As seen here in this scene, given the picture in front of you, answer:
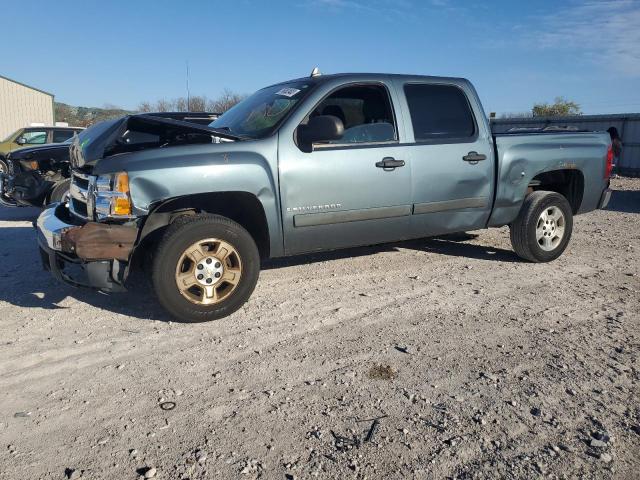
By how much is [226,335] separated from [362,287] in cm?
158

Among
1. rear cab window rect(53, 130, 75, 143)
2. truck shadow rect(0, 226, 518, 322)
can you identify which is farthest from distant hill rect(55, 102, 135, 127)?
truck shadow rect(0, 226, 518, 322)

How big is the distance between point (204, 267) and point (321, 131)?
1.44 meters

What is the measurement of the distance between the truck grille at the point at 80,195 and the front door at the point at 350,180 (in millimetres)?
1525

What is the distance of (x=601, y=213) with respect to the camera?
31.6ft

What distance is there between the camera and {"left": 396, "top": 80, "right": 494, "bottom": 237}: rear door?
489 cm

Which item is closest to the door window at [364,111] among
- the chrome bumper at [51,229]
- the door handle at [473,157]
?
the door handle at [473,157]

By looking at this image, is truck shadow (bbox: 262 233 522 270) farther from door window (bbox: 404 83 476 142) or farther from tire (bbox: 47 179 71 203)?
tire (bbox: 47 179 71 203)

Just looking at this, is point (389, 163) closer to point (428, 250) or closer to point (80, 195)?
point (428, 250)

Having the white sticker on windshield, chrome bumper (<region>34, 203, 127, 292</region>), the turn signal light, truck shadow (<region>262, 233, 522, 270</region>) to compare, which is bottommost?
truck shadow (<region>262, 233, 522, 270</region>)

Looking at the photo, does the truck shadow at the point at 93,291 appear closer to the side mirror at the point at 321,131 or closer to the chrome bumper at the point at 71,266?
the chrome bumper at the point at 71,266

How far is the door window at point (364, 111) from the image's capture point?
4.72 meters

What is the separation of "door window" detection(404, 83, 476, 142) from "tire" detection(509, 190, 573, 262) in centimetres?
114

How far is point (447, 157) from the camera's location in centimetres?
A: 500

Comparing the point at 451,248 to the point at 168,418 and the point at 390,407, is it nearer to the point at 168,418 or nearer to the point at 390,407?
the point at 390,407
